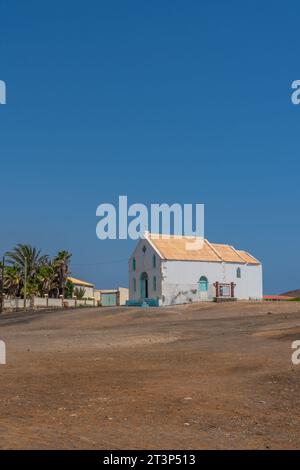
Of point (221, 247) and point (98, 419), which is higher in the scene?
point (221, 247)

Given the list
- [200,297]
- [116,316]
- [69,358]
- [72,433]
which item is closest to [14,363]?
[69,358]

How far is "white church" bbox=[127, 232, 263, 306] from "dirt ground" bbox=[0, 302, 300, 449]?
110ft

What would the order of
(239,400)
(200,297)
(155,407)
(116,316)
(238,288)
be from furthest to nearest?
(238,288) → (200,297) → (116,316) → (239,400) → (155,407)

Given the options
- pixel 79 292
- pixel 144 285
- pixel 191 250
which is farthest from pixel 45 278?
pixel 191 250

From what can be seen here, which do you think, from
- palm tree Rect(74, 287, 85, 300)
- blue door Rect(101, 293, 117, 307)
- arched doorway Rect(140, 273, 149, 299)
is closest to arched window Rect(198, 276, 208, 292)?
arched doorway Rect(140, 273, 149, 299)

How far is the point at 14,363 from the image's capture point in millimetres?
15188

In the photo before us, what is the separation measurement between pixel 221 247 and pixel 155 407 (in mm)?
54180

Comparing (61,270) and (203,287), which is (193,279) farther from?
Answer: (61,270)

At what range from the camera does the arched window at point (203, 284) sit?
188 ft

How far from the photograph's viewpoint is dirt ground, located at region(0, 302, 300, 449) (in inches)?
290

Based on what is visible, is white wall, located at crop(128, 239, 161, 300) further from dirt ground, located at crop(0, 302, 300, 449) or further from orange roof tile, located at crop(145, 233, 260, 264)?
dirt ground, located at crop(0, 302, 300, 449)

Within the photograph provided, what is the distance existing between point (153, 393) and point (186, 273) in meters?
45.8

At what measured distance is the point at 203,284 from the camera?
57531 mm
